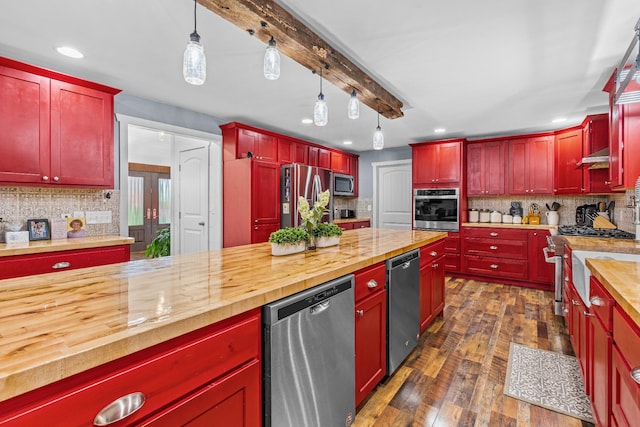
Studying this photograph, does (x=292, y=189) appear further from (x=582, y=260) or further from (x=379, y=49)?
(x=582, y=260)

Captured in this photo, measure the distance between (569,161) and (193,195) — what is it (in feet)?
17.2

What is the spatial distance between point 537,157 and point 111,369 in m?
5.48

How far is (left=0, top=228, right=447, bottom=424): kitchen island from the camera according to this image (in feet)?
2.12

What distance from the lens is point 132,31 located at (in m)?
2.04

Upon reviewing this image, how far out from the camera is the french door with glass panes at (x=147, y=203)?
23.6ft

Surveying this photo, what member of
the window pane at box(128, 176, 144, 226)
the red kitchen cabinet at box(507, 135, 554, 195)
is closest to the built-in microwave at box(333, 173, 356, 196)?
the red kitchen cabinet at box(507, 135, 554, 195)

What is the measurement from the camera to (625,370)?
103cm

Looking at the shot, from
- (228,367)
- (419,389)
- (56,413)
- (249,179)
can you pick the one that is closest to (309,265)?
(228,367)

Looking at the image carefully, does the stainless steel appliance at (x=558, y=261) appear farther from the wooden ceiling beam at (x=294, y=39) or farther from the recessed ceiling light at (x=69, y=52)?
the recessed ceiling light at (x=69, y=52)

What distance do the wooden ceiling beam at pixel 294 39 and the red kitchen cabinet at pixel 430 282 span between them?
1.49m

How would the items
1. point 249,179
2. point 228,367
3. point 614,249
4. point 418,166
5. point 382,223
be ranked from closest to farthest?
point 228,367, point 614,249, point 249,179, point 418,166, point 382,223

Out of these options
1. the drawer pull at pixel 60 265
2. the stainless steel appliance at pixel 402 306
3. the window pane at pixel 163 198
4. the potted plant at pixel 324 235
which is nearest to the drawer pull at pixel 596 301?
the stainless steel appliance at pixel 402 306

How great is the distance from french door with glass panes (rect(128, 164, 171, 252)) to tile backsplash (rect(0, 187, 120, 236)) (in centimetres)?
412

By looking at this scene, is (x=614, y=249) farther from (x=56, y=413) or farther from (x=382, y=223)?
(x=382, y=223)
